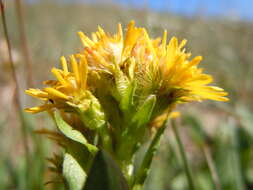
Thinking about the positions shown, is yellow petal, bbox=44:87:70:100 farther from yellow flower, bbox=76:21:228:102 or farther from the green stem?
the green stem

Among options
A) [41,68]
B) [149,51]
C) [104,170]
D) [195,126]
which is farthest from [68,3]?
[104,170]

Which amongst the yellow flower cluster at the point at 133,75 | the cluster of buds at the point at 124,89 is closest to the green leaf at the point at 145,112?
the cluster of buds at the point at 124,89

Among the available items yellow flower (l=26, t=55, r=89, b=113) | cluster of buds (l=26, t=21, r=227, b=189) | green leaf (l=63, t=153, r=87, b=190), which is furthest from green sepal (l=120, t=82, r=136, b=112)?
green leaf (l=63, t=153, r=87, b=190)

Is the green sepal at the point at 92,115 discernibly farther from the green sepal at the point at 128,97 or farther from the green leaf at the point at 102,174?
the green leaf at the point at 102,174

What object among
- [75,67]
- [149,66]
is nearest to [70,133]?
[75,67]

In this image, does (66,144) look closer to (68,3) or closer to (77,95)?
(77,95)

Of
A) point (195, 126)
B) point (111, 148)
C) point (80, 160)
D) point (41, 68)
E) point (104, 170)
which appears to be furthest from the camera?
point (41, 68)

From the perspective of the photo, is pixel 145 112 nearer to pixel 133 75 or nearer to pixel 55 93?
pixel 133 75
